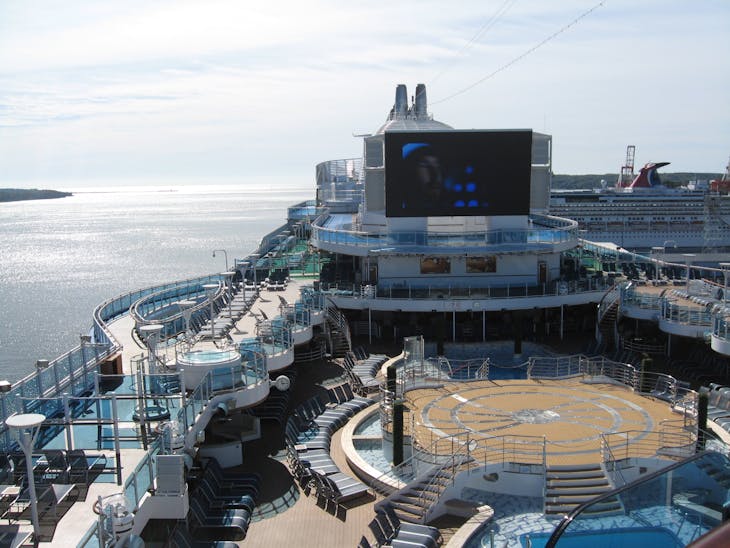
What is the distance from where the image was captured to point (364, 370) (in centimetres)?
2562

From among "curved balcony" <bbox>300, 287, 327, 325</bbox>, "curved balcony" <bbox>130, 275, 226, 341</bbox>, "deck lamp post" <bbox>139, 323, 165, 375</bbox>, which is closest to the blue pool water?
"deck lamp post" <bbox>139, 323, 165, 375</bbox>

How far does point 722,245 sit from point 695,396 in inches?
2871

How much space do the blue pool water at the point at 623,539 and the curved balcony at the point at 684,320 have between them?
74.7 feet

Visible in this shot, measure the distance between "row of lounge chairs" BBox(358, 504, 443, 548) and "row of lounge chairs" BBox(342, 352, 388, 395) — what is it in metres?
8.59

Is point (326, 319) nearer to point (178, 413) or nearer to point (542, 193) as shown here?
point (178, 413)

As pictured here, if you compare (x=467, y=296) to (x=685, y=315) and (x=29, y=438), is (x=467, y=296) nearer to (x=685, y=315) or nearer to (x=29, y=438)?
(x=685, y=315)

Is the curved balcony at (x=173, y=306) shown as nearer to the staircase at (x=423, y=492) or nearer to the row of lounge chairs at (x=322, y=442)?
the row of lounge chairs at (x=322, y=442)

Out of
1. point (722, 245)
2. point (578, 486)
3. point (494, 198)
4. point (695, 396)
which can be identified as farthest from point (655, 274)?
point (722, 245)

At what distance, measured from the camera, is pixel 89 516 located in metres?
11.5

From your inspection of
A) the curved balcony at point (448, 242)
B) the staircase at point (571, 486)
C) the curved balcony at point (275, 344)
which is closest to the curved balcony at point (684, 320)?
the curved balcony at point (448, 242)

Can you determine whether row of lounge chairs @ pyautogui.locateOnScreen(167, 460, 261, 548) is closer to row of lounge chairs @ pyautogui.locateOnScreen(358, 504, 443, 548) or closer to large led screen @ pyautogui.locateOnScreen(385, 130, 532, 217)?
row of lounge chairs @ pyautogui.locateOnScreen(358, 504, 443, 548)

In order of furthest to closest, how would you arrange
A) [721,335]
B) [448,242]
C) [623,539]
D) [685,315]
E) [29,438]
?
1. [448,242]
2. [685,315]
3. [721,335]
4. [29,438]
5. [623,539]

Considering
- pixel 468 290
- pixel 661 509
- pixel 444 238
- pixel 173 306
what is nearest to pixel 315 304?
pixel 468 290

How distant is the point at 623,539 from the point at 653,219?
87.0 m
